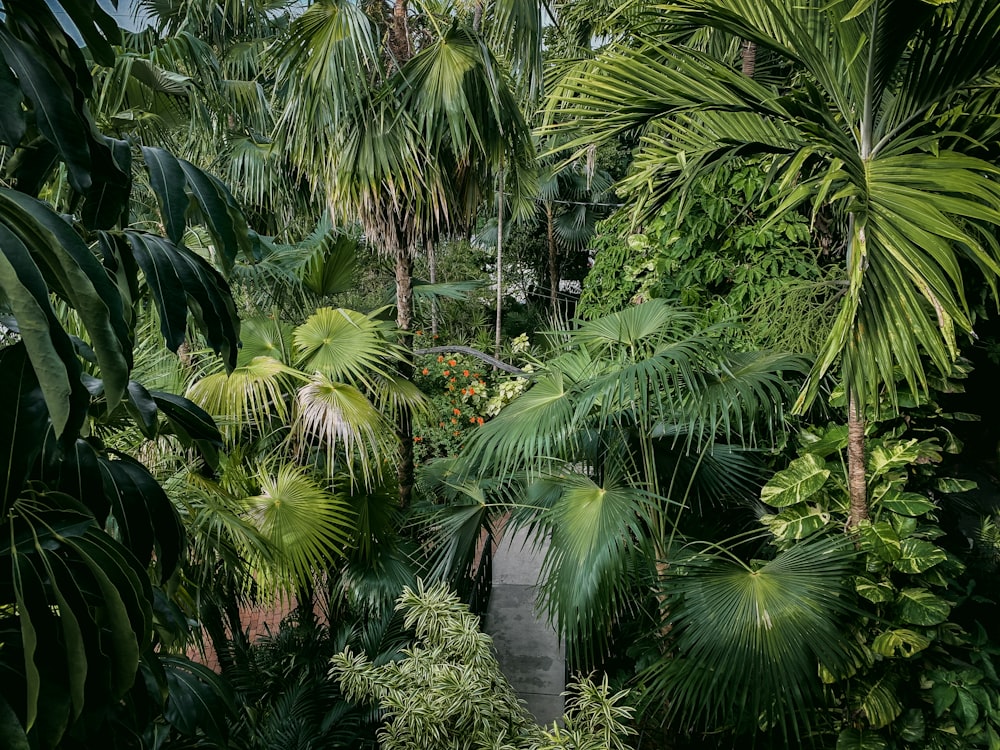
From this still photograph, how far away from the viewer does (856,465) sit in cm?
268

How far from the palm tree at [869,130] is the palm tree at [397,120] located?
1.42m

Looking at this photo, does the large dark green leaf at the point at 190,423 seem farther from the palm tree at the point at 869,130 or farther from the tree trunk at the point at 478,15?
the tree trunk at the point at 478,15

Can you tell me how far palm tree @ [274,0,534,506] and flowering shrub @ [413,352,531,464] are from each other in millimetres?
2943

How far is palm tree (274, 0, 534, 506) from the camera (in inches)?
153

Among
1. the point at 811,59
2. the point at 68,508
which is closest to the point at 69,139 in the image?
the point at 68,508

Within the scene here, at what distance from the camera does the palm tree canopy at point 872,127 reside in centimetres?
203

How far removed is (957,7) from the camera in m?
2.23

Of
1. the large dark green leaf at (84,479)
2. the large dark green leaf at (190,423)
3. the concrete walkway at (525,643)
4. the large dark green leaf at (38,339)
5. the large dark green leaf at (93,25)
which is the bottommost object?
the concrete walkway at (525,643)

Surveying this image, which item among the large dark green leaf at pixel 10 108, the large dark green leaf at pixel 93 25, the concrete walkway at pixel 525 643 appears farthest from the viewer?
the concrete walkway at pixel 525 643

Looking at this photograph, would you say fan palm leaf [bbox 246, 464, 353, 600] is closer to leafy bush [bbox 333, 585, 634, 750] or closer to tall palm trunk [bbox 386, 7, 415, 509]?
leafy bush [bbox 333, 585, 634, 750]

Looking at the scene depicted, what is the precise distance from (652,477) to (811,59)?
5.63ft

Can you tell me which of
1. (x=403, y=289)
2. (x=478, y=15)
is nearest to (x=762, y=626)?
(x=403, y=289)

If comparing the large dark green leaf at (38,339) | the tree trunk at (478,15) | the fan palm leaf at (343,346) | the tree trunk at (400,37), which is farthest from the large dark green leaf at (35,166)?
the tree trunk at (478,15)

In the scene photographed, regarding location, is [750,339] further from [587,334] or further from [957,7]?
[957,7]
